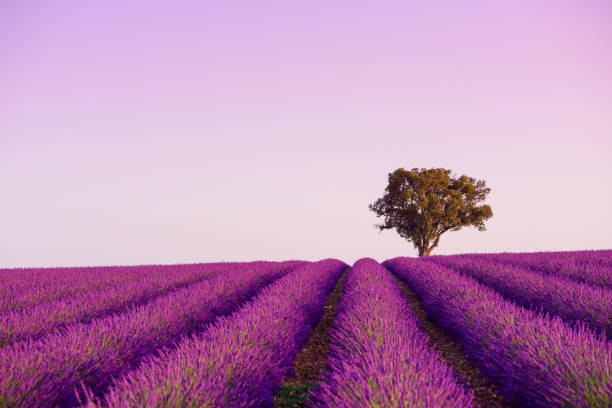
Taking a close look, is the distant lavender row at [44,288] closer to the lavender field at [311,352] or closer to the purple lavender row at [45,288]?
the purple lavender row at [45,288]

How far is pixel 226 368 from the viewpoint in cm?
308

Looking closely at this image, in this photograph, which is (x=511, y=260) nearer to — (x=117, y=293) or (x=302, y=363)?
(x=302, y=363)

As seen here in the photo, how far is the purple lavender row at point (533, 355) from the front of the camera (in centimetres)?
283

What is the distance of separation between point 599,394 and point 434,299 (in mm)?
4457

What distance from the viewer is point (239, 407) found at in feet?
9.23

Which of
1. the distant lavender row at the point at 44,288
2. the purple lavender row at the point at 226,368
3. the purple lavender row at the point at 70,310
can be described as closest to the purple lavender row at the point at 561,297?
the purple lavender row at the point at 226,368

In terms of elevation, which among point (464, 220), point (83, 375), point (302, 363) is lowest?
point (302, 363)

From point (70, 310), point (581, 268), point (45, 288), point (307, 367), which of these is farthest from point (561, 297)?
point (45, 288)

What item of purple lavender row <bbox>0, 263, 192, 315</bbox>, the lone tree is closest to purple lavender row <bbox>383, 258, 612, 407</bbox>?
purple lavender row <bbox>0, 263, 192, 315</bbox>

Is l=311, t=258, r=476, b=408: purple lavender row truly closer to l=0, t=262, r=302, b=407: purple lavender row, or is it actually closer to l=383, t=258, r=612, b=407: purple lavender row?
l=383, t=258, r=612, b=407: purple lavender row

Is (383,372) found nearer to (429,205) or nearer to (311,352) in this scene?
(311,352)

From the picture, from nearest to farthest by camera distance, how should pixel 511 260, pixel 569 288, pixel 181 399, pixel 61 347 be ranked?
1. pixel 181 399
2. pixel 61 347
3. pixel 569 288
4. pixel 511 260

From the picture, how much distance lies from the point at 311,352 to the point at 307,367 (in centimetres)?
59

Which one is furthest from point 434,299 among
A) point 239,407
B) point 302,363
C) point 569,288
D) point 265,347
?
point 239,407
